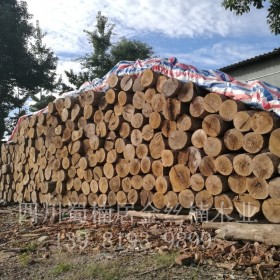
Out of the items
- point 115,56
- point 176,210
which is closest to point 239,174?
point 176,210

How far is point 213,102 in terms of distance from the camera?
4.77 meters

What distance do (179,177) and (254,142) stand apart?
1.20 metres

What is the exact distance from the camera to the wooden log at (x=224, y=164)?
15.0 feet

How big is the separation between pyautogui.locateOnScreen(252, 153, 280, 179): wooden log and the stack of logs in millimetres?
11

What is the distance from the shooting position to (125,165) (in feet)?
19.6

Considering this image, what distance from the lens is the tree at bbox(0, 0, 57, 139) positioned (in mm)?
21891

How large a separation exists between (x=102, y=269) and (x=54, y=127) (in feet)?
14.2

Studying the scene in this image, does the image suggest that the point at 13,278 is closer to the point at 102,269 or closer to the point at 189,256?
the point at 102,269

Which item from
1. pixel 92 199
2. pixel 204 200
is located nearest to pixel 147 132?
pixel 204 200

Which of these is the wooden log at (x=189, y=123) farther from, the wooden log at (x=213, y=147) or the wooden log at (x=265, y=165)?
the wooden log at (x=265, y=165)

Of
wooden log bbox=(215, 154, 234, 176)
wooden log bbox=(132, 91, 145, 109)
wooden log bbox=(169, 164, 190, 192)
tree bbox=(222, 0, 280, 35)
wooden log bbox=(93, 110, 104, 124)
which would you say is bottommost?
wooden log bbox=(169, 164, 190, 192)

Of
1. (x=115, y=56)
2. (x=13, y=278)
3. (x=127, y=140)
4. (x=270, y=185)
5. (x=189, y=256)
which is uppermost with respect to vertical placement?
(x=115, y=56)

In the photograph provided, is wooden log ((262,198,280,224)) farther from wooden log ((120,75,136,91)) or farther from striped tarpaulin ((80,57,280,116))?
wooden log ((120,75,136,91))

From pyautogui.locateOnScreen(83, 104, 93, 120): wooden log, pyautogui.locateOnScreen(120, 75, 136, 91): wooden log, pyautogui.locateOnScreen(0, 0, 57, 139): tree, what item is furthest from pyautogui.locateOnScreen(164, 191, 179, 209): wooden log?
pyautogui.locateOnScreen(0, 0, 57, 139): tree
